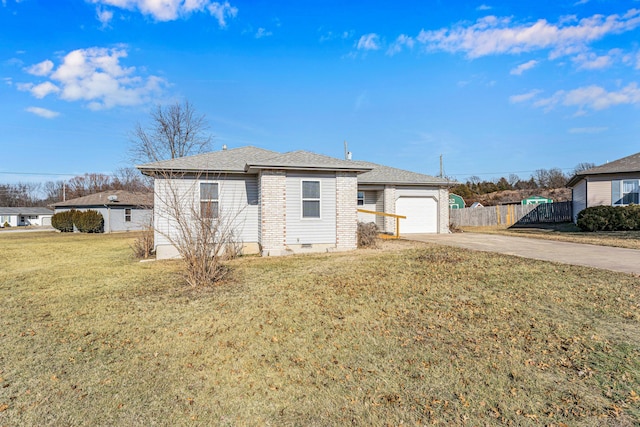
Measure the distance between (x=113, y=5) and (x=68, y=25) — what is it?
9.35ft

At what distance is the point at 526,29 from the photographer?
12.3 metres

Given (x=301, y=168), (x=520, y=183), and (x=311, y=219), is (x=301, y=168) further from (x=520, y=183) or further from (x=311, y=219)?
(x=520, y=183)

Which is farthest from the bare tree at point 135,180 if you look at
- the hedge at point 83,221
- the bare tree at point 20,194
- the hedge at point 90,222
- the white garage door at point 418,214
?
the bare tree at point 20,194

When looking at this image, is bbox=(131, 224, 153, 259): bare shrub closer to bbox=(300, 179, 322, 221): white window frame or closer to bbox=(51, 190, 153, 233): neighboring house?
bbox=(300, 179, 322, 221): white window frame

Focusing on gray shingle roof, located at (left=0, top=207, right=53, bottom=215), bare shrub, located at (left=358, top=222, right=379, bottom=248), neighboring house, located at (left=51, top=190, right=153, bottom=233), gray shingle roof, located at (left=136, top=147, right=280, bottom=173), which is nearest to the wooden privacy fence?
bare shrub, located at (left=358, top=222, right=379, bottom=248)

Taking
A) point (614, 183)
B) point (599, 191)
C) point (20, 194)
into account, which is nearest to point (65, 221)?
point (599, 191)

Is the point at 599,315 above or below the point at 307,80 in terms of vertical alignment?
below

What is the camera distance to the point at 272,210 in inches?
440

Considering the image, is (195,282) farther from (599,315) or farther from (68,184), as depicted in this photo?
(68,184)

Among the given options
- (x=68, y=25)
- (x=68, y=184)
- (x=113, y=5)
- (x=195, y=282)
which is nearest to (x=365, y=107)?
(x=113, y=5)

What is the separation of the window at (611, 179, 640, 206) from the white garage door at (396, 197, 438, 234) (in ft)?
31.8

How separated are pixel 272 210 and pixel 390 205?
823cm

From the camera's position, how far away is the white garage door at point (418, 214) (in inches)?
714

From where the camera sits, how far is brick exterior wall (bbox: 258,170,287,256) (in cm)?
1114
